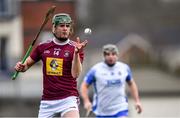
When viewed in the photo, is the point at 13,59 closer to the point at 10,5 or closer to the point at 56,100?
the point at 10,5

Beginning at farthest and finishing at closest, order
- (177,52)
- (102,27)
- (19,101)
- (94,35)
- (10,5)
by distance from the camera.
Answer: (102,27) < (177,52) < (94,35) < (10,5) < (19,101)

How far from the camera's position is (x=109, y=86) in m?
14.5

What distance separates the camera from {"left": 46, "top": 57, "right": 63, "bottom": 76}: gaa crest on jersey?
36.2 feet

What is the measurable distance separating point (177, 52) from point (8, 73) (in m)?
27.3

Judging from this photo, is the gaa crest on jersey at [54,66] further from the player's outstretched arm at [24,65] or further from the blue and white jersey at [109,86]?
the blue and white jersey at [109,86]

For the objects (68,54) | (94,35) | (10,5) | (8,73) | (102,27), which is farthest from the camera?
(102,27)

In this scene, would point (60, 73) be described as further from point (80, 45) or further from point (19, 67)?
point (80, 45)

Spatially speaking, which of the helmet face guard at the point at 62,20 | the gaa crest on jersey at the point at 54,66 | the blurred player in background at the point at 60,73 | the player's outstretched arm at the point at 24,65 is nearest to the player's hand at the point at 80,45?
the blurred player in background at the point at 60,73

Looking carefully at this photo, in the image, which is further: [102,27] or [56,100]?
[102,27]

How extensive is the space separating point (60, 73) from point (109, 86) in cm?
353

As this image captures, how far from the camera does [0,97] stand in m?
38.6

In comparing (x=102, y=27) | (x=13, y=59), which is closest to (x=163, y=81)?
(x=13, y=59)

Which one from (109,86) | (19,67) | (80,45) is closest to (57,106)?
(19,67)

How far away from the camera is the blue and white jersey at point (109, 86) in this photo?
14.5 metres
